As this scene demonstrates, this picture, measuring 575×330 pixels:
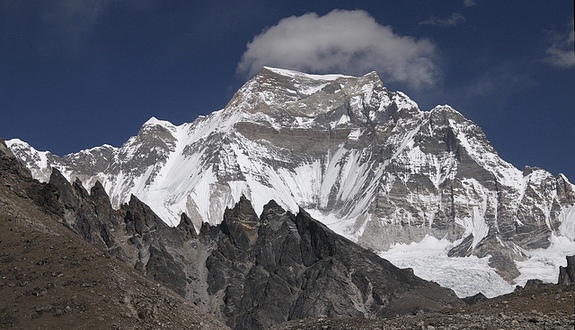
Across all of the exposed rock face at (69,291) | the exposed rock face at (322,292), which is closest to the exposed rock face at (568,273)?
the exposed rock face at (322,292)

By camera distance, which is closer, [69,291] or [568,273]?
[69,291]

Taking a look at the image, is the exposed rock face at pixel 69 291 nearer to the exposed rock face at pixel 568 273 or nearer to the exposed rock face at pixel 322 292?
the exposed rock face at pixel 322 292

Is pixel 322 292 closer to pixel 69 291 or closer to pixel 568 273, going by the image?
pixel 568 273

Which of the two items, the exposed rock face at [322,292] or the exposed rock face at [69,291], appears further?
the exposed rock face at [322,292]

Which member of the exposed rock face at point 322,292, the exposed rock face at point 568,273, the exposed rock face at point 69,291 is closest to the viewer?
the exposed rock face at point 69,291

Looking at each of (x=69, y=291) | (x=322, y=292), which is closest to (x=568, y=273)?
(x=322, y=292)

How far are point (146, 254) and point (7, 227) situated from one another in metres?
134

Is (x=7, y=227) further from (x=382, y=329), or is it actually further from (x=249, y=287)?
(x=249, y=287)

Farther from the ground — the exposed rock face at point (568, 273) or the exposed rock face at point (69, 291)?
the exposed rock face at point (568, 273)

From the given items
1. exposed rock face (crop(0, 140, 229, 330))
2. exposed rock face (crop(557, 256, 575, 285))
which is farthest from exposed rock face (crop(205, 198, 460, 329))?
exposed rock face (crop(0, 140, 229, 330))

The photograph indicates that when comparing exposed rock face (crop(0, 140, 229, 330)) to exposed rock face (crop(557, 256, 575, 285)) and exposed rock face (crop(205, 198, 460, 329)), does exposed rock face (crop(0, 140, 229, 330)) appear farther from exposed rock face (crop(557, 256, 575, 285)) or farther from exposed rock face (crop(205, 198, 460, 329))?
exposed rock face (crop(557, 256, 575, 285))

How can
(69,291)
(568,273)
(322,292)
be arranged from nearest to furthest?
(69,291) → (568,273) → (322,292)

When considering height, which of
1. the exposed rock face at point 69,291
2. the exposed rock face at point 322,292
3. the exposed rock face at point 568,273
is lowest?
the exposed rock face at point 69,291

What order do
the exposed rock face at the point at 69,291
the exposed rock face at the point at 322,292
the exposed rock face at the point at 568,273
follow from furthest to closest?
1. the exposed rock face at the point at 322,292
2. the exposed rock face at the point at 568,273
3. the exposed rock face at the point at 69,291
